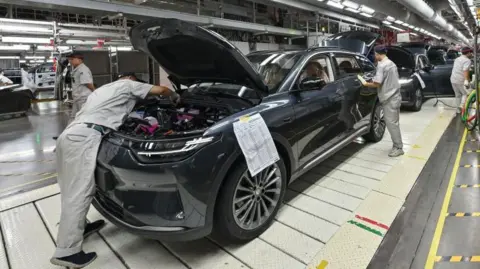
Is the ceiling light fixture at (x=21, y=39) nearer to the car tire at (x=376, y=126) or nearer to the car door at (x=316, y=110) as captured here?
the car door at (x=316, y=110)

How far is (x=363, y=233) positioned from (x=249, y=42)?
8.18 metres

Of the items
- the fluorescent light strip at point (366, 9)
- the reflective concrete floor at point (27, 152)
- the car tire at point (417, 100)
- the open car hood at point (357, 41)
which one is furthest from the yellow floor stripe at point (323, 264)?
the fluorescent light strip at point (366, 9)

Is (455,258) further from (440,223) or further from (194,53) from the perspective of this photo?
(194,53)

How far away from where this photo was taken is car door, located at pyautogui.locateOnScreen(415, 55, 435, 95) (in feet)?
22.8

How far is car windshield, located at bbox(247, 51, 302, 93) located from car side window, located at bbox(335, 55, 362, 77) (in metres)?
0.78

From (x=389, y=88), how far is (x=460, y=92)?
4.07 m

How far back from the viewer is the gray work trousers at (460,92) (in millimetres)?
6449

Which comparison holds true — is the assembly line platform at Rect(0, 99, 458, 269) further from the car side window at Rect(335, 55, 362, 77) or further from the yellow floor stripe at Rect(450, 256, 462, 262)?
the car side window at Rect(335, 55, 362, 77)

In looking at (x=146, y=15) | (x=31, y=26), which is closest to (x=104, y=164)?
(x=146, y=15)

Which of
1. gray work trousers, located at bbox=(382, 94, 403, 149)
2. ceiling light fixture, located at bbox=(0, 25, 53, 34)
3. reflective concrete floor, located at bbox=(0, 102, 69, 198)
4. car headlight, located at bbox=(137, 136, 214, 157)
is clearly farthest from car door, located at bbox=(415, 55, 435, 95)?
ceiling light fixture, located at bbox=(0, 25, 53, 34)

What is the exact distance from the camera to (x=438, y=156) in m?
3.92

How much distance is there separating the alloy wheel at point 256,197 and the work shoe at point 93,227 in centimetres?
120

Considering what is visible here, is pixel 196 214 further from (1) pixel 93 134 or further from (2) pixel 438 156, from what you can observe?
(2) pixel 438 156

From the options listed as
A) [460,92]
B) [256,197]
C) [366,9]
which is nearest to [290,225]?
[256,197]
